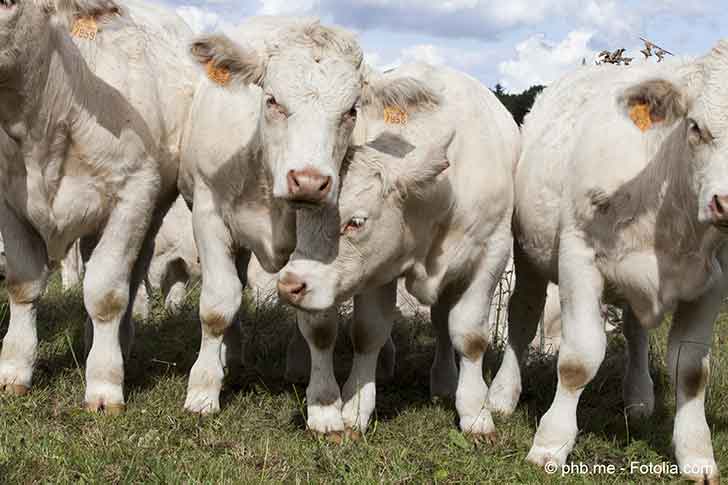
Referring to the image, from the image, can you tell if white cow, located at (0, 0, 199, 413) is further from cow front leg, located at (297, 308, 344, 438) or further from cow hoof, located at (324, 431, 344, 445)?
cow hoof, located at (324, 431, 344, 445)

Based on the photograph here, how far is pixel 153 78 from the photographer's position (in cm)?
666

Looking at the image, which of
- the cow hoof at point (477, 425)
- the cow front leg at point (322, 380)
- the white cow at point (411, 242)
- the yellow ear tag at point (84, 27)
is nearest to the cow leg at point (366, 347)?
the white cow at point (411, 242)

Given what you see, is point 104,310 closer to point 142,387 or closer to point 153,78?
point 142,387

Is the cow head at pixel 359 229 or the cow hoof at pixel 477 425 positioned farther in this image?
the cow hoof at pixel 477 425

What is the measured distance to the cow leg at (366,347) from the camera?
6156 millimetres

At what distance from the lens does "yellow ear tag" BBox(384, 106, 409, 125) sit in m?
5.90

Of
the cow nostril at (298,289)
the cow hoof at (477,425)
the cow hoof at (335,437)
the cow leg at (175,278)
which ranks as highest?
the cow nostril at (298,289)

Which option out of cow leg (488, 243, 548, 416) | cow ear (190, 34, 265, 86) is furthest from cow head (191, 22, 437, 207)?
cow leg (488, 243, 548, 416)

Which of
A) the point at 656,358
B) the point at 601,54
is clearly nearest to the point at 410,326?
the point at 656,358

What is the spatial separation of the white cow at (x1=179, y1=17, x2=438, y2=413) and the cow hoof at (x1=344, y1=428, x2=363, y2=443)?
2.90 ft

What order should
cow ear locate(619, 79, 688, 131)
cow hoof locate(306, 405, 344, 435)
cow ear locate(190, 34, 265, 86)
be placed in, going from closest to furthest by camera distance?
Answer: cow ear locate(619, 79, 688, 131)
cow ear locate(190, 34, 265, 86)
cow hoof locate(306, 405, 344, 435)

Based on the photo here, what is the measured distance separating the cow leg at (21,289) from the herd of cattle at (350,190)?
11mm

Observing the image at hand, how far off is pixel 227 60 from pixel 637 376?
383cm

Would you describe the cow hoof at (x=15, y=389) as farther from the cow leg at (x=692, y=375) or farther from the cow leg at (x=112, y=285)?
the cow leg at (x=692, y=375)
